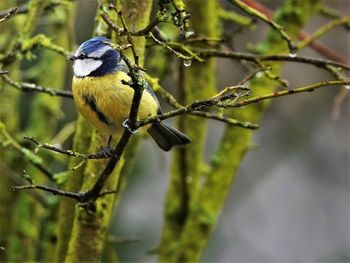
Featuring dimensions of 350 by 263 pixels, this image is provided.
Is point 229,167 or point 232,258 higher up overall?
point 229,167

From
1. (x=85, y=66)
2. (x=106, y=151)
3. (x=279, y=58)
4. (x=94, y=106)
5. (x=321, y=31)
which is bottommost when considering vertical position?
(x=106, y=151)

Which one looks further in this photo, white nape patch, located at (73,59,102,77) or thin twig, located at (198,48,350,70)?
thin twig, located at (198,48,350,70)

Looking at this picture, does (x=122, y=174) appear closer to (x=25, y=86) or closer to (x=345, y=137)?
(x=25, y=86)

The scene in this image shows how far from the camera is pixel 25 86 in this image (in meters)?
2.25

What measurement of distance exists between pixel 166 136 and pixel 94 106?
0.25 m

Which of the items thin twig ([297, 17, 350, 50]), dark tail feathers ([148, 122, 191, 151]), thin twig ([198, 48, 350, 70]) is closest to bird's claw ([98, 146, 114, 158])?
dark tail feathers ([148, 122, 191, 151])

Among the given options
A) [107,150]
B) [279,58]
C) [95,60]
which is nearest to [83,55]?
[95,60]

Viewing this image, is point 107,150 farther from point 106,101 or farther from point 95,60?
point 95,60

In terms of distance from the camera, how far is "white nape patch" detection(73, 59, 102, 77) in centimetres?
209

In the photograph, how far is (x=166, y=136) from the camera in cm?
217

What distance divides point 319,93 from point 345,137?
2.40 feet

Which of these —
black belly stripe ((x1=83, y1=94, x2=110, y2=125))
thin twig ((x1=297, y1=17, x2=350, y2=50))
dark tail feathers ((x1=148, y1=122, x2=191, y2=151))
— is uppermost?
thin twig ((x1=297, y1=17, x2=350, y2=50))

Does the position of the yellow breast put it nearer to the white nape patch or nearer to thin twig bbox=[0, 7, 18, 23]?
the white nape patch

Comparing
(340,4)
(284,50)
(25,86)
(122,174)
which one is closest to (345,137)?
(340,4)
